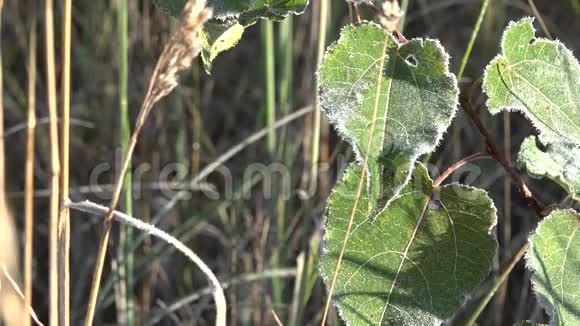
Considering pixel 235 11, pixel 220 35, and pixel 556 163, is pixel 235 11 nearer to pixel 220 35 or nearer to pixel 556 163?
pixel 220 35

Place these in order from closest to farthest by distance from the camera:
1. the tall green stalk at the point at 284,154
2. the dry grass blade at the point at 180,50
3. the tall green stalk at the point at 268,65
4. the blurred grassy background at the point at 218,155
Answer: the dry grass blade at the point at 180,50 → the tall green stalk at the point at 268,65 → the tall green stalk at the point at 284,154 → the blurred grassy background at the point at 218,155

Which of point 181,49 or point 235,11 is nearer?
point 181,49

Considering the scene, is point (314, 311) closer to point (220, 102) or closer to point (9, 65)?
point (220, 102)

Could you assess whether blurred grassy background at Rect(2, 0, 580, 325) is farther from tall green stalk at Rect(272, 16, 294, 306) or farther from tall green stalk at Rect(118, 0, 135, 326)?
tall green stalk at Rect(118, 0, 135, 326)

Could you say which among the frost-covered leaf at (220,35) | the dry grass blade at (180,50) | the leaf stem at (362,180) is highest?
the frost-covered leaf at (220,35)

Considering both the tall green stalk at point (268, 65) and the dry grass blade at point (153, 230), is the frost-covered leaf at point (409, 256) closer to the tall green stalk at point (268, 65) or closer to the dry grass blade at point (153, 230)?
the dry grass blade at point (153, 230)

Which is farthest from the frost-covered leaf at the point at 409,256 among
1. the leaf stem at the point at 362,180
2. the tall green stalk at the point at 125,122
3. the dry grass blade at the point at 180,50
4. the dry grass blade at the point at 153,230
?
the tall green stalk at the point at 125,122

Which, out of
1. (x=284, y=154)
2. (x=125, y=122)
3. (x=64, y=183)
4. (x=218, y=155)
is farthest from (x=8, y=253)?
(x=218, y=155)
